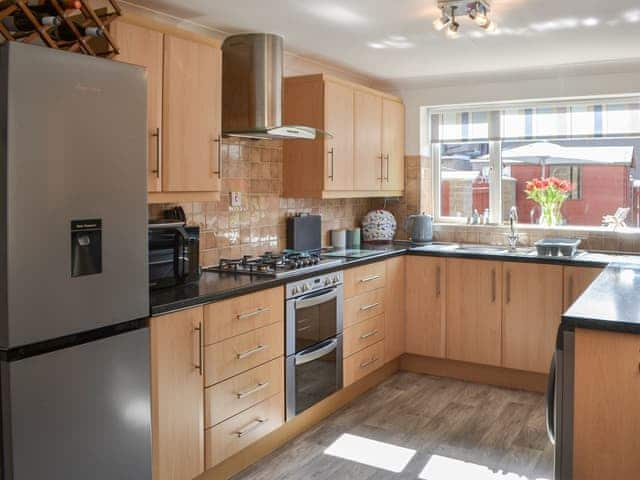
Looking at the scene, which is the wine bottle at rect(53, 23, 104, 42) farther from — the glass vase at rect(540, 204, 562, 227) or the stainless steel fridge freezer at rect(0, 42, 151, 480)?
the glass vase at rect(540, 204, 562, 227)

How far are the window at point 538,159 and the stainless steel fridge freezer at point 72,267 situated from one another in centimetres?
343

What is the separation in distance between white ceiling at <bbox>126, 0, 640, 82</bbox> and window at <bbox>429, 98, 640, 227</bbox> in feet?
1.58

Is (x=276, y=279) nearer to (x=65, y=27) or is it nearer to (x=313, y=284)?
(x=313, y=284)

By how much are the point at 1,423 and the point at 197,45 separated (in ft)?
6.19

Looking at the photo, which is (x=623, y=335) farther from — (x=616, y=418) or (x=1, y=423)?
(x=1, y=423)

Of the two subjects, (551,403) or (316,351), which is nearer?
(551,403)

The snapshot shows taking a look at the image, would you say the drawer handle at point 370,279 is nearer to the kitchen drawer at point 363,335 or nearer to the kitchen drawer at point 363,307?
the kitchen drawer at point 363,307

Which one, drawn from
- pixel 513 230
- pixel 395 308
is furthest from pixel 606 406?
pixel 513 230

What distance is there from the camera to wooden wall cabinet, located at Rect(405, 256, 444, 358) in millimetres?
4664

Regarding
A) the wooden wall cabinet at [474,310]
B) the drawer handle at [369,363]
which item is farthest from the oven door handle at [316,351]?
the wooden wall cabinet at [474,310]

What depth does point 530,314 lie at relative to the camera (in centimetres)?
434

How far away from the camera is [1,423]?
211cm

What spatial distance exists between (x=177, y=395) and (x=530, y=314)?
257 centimetres

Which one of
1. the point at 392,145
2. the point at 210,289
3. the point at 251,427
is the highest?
the point at 392,145
